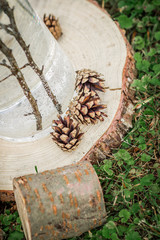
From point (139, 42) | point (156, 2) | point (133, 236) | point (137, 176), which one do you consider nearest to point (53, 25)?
point (139, 42)

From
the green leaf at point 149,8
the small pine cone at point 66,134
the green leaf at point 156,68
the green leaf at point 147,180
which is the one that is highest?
the green leaf at point 149,8

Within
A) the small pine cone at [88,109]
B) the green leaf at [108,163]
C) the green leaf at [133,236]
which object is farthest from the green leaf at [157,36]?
the green leaf at [133,236]

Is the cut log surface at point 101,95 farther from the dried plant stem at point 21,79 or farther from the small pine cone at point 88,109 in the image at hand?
the dried plant stem at point 21,79

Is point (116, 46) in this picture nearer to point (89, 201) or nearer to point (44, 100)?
point (44, 100)

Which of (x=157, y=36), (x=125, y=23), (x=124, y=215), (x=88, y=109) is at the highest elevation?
(x=125, y=23)

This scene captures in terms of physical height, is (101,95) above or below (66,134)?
above

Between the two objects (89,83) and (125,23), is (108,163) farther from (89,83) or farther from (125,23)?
(125,23)

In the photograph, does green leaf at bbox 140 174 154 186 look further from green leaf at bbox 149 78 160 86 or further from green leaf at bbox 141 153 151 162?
green leaf at bbox 149 78 160 86
